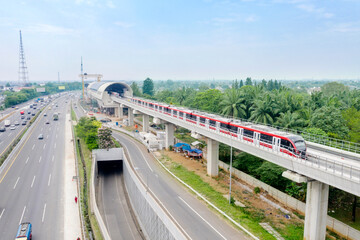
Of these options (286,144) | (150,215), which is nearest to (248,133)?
(286,144)

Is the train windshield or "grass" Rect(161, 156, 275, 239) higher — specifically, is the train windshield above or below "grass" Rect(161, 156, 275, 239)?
above

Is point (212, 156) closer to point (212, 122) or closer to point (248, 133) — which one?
point (212, 122)

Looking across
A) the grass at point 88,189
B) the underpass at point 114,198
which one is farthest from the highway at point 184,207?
the grass at point 88,189

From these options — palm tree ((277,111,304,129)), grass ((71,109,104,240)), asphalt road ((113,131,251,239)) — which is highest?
palm tree ((277,111,304,129))

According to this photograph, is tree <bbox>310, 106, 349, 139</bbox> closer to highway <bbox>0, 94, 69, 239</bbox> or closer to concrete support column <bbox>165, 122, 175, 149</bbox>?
concrete support column <bbox>165, 122, 175, 149</bbox>

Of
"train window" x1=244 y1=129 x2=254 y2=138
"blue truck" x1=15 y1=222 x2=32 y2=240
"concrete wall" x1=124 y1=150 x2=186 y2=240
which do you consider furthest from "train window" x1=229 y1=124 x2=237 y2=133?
"blue truck" x1=15 y1=222 x2=32 y2=240

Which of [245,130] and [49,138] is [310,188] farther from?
[49,138]

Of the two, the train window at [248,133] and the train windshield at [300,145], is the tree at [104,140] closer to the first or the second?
the train window at [248,133]
